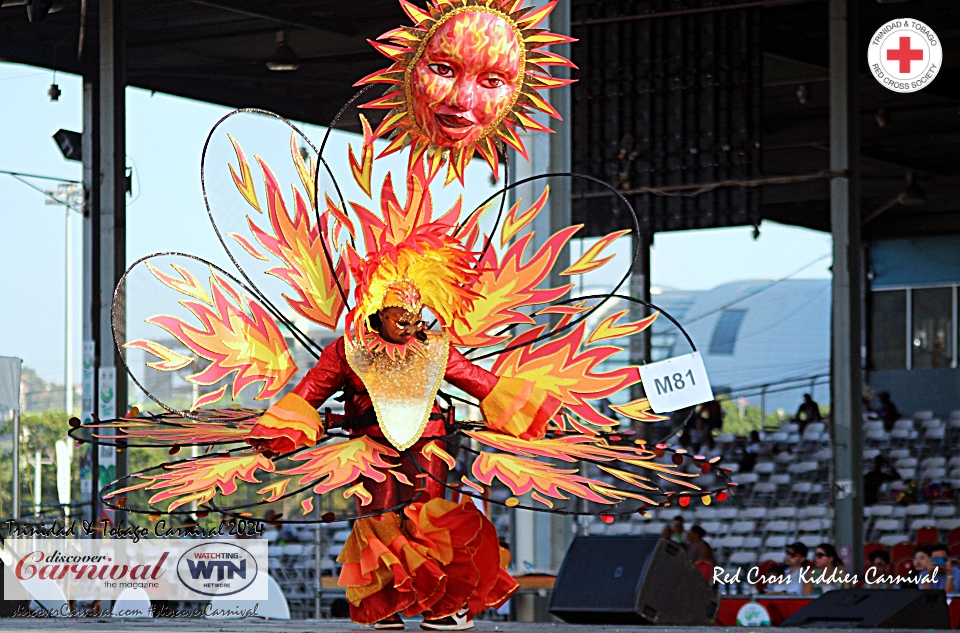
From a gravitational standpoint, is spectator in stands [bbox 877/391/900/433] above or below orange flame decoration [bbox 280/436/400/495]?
below

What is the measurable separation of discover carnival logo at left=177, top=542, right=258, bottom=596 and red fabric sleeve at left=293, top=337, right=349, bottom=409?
2079 millimetres

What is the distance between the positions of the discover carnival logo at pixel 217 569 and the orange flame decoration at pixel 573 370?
2124mm

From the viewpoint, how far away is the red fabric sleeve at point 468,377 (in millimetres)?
3785

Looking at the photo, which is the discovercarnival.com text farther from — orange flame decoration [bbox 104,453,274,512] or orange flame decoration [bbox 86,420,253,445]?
orange flame decoration [bbox 104,453,274,512]

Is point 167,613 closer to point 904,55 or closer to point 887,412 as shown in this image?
point 904,55

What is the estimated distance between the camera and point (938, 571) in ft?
26.2

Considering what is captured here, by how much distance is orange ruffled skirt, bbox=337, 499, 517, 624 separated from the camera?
363 centimetres

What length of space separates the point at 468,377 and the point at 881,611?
6.12 ft

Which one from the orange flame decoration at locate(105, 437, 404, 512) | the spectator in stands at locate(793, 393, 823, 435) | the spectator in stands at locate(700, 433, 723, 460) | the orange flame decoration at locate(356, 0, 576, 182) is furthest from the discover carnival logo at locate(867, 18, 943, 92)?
the spectator in stands at locate(793, 393, 823, 435)

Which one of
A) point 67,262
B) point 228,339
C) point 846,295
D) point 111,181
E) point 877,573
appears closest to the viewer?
point 228,339

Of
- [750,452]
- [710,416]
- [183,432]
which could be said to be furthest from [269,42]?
[750,452]

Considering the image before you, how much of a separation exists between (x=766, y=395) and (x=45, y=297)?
10161mm

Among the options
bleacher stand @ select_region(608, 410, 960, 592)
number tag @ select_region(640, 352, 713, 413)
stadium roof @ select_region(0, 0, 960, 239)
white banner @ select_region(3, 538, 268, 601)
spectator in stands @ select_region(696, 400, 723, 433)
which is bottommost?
bleacher stand @ select_region(608, 410, 960, 592)

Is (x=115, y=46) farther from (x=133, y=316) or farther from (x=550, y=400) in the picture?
(x=550, y=400)
